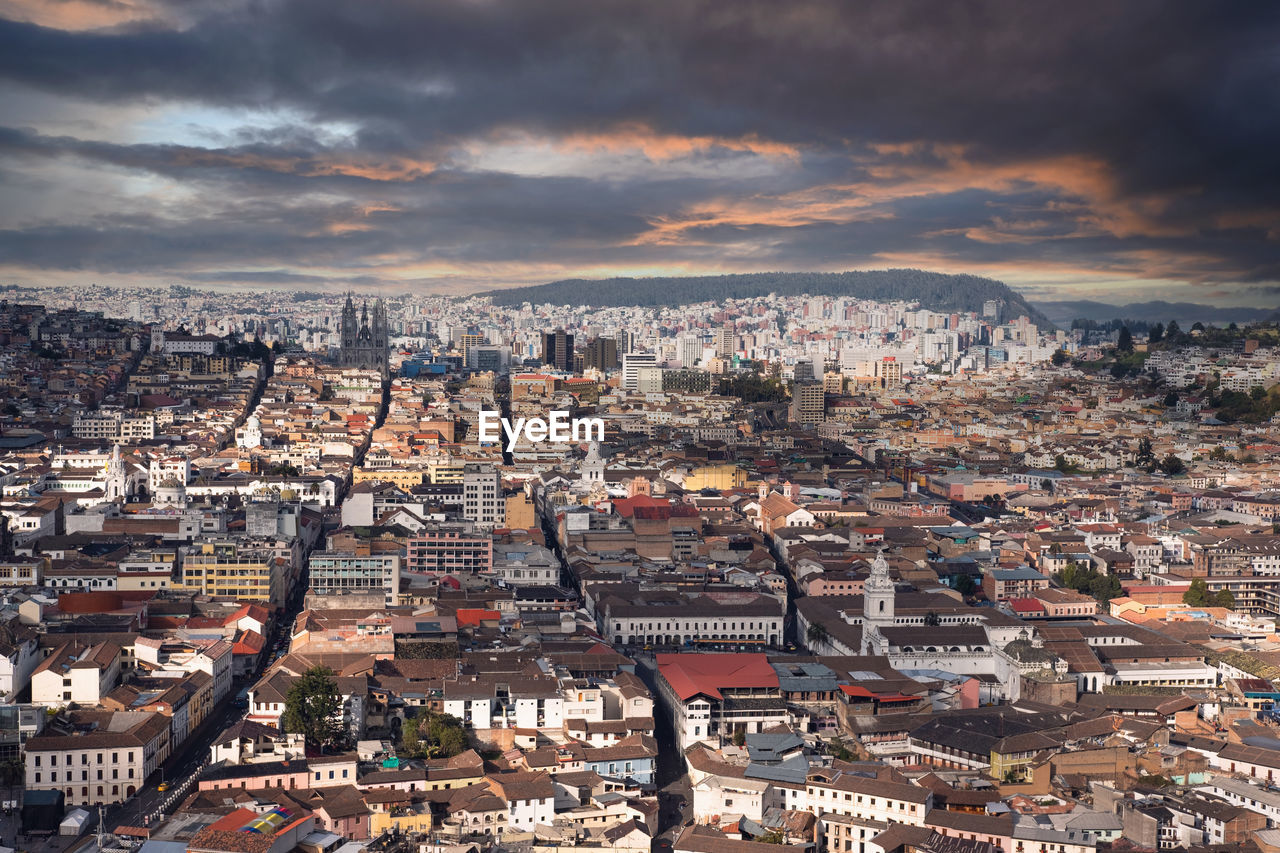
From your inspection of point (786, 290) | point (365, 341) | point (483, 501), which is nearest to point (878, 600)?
point (483, 501)

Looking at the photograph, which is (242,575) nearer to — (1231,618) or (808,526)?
(808,526)

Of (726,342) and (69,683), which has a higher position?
(726,342)

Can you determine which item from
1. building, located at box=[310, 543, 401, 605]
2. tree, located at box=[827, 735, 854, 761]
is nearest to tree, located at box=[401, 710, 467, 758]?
tree, located at box=[827, 735, 854, 761]

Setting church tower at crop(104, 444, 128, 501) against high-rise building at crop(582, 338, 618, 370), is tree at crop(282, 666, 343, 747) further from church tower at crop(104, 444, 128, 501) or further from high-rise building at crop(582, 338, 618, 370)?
high-rise building at crop(582, 338, 618, 370)

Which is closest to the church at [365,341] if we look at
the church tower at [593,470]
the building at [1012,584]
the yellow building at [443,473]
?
the yellow building at [443,473]

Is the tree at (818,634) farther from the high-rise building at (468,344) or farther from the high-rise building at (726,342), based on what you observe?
the high-rise building at (726,342)

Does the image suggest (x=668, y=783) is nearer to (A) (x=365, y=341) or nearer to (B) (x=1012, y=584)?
(B) (x=1012, y=584)

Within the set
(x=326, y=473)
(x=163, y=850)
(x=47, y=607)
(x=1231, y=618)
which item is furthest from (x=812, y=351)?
(x=163, y=850)
